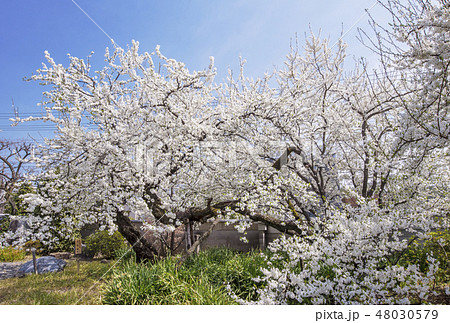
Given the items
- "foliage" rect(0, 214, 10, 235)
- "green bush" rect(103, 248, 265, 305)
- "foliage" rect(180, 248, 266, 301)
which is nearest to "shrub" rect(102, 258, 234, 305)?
"green bush" rect(103, 248, 265, 305)

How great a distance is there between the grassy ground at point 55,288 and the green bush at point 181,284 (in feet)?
2.07

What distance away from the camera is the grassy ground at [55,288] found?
518 cm

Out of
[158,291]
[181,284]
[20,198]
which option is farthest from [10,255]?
[181,284]

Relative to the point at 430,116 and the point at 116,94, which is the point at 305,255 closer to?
the point at 430,116

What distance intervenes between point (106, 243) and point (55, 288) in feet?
A: 13.0

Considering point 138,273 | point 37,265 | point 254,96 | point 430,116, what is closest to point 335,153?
point 254,96

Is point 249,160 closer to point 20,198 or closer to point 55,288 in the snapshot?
point 55,288

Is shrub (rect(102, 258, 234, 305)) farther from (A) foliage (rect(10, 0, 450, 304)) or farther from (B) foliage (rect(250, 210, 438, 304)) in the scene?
(B) foliage (rect(250, 210, 438, 304))

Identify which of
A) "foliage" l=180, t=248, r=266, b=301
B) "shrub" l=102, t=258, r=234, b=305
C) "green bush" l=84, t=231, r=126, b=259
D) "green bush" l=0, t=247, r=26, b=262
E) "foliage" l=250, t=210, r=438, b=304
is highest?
"foliage" l=250, t=210, r=438, b=304

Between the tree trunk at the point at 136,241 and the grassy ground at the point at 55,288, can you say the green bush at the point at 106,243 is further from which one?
the tree trunk at the point at 136,241

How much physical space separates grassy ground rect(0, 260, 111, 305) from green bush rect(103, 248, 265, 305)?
631mm

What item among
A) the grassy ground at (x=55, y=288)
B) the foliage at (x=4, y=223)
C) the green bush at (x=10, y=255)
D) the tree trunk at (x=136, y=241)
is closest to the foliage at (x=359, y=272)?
the grassy ground at (x=55, y=288)

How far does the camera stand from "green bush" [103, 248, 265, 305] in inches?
163

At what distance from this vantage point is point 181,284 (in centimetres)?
441
